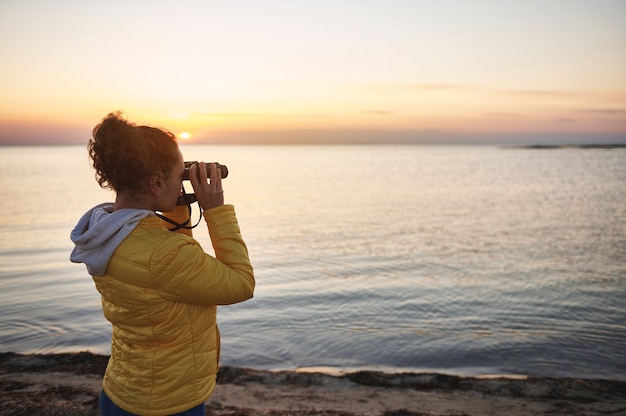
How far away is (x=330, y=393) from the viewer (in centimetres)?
565

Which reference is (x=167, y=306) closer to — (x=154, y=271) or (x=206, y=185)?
(x=154, y=271)

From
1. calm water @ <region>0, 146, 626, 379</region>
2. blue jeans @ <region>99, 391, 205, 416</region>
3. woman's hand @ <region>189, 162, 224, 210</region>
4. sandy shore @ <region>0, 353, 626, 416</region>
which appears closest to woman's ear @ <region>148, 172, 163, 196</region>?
woman's hand @ <region>189, 162, 224, 210</region>

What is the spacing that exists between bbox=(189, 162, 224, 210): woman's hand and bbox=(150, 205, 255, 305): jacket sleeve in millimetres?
34

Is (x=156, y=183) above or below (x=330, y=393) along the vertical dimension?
above

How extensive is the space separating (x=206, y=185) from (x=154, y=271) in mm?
409

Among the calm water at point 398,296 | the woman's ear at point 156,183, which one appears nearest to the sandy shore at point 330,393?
the calm water at point 398,296

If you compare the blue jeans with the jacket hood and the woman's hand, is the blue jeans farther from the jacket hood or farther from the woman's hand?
the woman's hand

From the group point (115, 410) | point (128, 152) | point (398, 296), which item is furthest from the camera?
point (398, 296)

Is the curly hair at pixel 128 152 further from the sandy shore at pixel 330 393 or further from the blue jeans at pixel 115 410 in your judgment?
the sandy shore at pixel 330 393

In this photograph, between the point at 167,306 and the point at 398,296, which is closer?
the point at 167,306

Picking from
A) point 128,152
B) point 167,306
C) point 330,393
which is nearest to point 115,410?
point 167,306

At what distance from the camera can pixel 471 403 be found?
536cm

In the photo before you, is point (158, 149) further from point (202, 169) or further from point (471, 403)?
point (471, 403)

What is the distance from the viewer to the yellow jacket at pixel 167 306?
1.80 m
